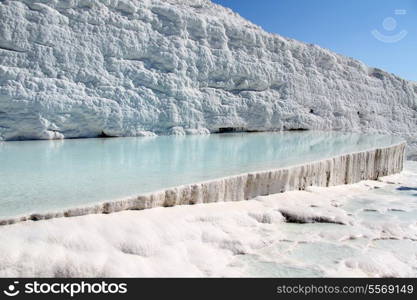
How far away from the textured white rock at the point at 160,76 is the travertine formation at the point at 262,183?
5892 mm

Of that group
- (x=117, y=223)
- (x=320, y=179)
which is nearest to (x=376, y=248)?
(x=117, y=223)

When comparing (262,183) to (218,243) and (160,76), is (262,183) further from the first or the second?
(160,76)

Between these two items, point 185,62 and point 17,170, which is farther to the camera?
point 185,62

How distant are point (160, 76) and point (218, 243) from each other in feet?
29.8

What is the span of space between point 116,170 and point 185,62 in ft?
26.7

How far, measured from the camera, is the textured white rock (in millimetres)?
9180

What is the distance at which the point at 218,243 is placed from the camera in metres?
2.82

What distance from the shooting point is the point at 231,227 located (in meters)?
3.10

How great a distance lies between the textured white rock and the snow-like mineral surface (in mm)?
6956

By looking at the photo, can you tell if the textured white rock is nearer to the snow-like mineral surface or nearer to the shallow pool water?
the shallow pool water

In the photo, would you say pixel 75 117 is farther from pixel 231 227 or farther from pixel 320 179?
pixel 231 227

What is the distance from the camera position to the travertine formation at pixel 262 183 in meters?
2.99

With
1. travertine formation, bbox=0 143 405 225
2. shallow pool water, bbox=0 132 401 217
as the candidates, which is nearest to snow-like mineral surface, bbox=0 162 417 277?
travertine formation, bbox=0 143 405 225

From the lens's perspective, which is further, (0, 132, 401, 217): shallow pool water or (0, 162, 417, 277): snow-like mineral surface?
(0, 132, 401, 217): shallow pool water
